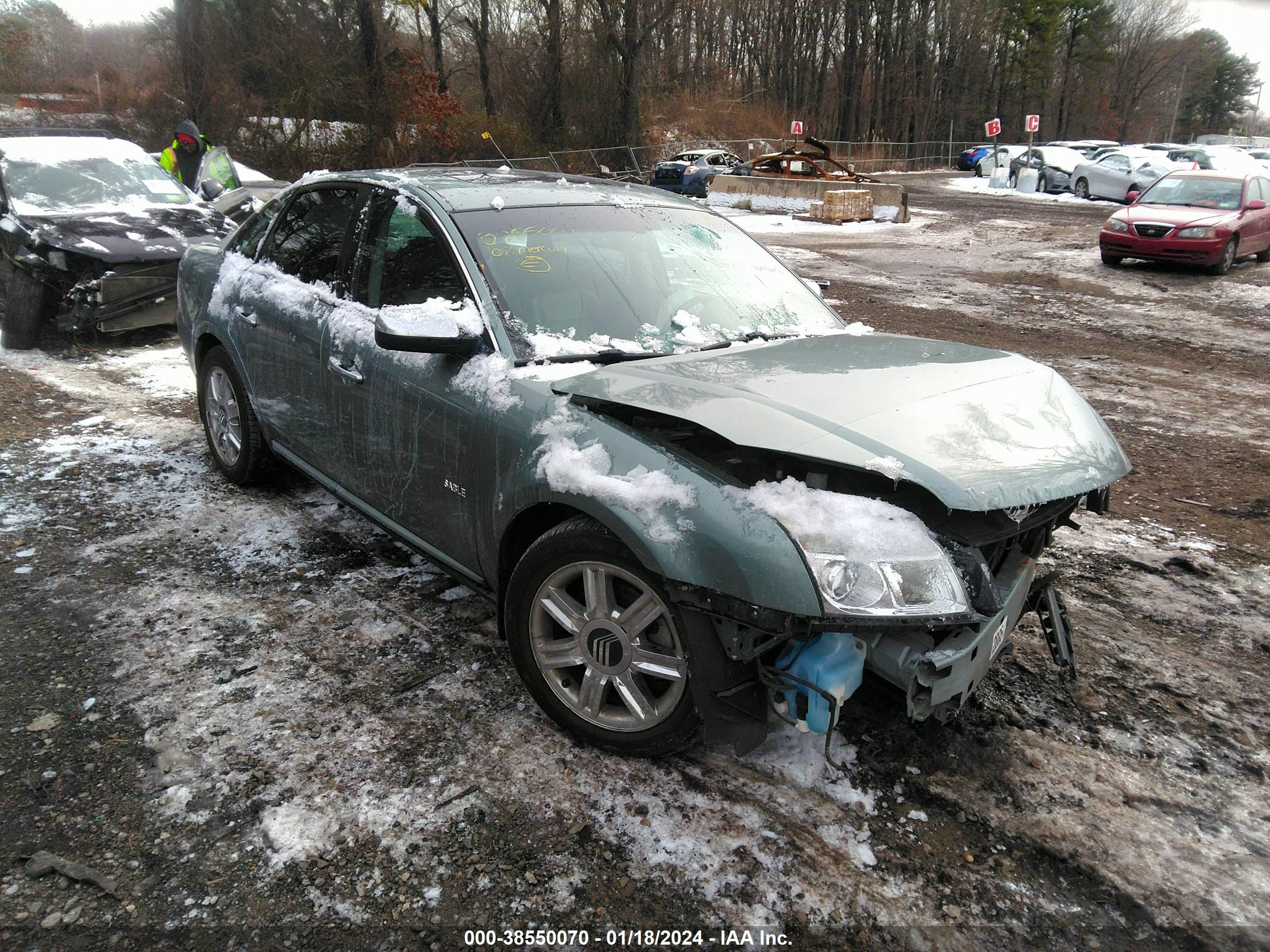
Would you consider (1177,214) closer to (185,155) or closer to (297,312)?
(297,312)

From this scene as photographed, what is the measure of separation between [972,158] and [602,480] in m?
54.6

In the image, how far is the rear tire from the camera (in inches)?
318

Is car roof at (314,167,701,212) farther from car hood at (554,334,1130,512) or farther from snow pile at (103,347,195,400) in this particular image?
snow pile at (103,347,195,400)

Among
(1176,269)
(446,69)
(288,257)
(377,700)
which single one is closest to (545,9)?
(446,69)

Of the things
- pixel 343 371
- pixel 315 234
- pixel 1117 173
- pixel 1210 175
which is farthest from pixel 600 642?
pixel 1117 173

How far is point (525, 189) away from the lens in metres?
3.69

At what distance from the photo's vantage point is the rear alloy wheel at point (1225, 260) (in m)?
13.1

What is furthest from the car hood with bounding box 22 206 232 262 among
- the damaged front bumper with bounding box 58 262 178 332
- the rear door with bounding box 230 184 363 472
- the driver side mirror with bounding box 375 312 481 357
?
the driver side mirror with bounding box 375 312 481 357

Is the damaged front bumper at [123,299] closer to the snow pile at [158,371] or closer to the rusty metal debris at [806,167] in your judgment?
the snow pile at [158,371]

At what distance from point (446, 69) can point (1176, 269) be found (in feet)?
102

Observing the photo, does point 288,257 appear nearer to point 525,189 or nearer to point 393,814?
point 525,189

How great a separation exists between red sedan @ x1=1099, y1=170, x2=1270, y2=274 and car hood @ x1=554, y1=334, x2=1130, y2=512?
12345mm

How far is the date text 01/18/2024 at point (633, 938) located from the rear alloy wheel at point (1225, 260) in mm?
14520

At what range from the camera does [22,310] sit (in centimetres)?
807
